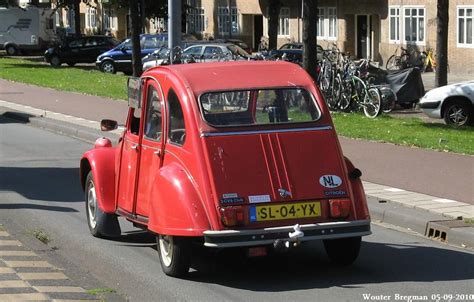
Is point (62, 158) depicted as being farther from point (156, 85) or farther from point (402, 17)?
point (402, 17)

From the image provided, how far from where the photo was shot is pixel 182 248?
309 inches

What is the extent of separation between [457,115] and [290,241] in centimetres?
1325

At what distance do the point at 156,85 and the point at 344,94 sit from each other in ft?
49.1

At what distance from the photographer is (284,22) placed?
55656mm

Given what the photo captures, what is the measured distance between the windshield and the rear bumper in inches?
39.9

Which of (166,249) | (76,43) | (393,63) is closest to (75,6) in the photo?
(76,43)

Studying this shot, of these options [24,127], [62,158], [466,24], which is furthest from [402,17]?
[62,158]

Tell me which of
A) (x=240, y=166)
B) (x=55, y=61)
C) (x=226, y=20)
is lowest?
(x=240, y=166)

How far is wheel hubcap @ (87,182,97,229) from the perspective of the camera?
32.0ft

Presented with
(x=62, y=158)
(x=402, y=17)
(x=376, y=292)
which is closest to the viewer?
(x=376, y=292)

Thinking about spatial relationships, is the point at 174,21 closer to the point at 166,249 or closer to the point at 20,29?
the point at 166,249

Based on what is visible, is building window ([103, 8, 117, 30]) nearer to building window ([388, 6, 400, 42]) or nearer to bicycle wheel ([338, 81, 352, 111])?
building window ([388, 6, 400, 42])

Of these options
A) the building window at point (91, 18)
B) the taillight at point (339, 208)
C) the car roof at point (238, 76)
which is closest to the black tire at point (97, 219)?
the car roof at point (238, 76)

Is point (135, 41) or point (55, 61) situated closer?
point (135, 41)
